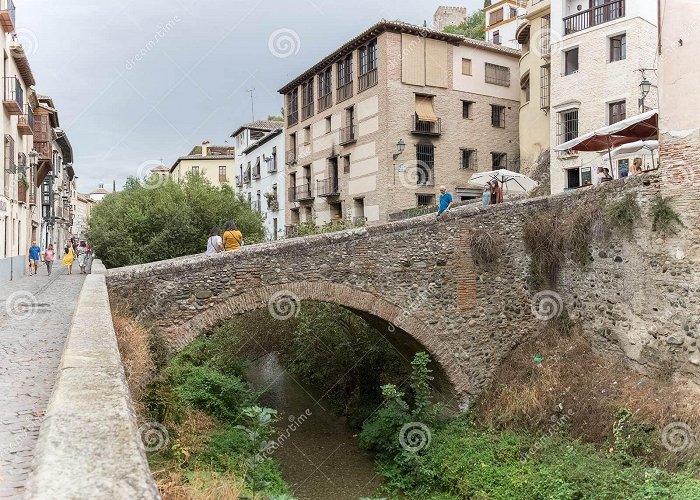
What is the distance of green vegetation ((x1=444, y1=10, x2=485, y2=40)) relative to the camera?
168 ft

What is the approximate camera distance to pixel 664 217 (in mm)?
10953

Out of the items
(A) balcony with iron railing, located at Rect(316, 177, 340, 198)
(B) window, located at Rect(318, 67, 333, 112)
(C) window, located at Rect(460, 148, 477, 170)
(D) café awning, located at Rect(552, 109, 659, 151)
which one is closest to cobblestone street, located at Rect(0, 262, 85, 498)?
(D) café awning, located at Rect(552, 109, 659, 151)

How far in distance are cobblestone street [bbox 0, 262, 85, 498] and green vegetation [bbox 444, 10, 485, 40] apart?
142 ft

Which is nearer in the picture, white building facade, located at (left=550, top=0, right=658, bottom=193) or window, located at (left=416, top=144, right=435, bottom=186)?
white building facade, located at (left=550, top=0, right=658, bottom=193)

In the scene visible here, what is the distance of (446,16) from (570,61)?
26195mm

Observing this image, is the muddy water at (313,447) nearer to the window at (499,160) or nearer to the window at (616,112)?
the window at (616,112)

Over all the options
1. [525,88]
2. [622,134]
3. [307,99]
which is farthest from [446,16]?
[622,134]

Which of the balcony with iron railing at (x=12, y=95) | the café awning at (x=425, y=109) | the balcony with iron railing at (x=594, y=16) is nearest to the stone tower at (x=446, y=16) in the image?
the café awning at (x=425, y=109)

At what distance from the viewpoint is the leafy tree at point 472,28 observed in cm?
5119

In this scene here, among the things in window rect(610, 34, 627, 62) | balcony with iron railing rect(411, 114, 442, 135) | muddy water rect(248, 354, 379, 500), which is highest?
window rect(610, 34, 627, 62)

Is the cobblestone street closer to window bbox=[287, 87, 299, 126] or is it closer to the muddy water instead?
the muddy water

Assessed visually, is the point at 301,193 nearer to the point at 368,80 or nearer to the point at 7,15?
the point at 368,80

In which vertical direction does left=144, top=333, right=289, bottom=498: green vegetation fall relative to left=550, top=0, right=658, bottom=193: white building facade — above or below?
below

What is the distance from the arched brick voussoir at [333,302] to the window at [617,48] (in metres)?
→ 15.4
